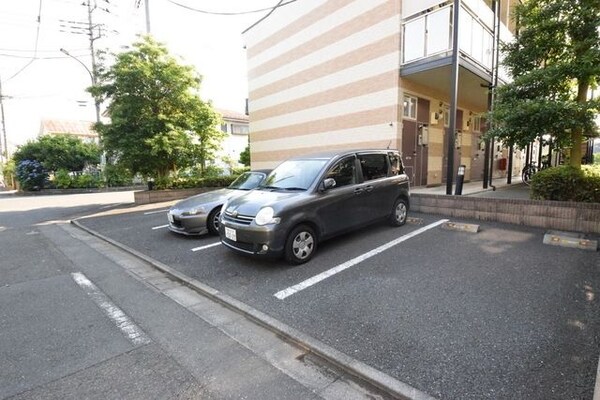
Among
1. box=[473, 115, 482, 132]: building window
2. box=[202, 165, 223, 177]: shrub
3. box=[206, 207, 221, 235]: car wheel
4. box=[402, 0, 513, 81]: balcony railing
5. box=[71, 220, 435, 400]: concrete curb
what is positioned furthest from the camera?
box=[473, 115, 482, 132]: building window

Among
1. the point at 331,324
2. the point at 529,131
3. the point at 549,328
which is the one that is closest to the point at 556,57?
the point at 529,131

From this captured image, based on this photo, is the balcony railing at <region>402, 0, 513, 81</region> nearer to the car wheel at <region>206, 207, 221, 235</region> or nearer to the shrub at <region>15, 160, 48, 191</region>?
the car wheel at <region>206, 207, 221, 235</region>

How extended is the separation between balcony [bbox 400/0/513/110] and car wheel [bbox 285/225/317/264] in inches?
260

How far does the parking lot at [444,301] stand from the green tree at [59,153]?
71.2ft

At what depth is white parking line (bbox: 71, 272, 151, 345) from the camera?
2.78 meters

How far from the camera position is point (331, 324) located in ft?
9.33

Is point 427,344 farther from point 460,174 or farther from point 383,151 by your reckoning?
point 460,174

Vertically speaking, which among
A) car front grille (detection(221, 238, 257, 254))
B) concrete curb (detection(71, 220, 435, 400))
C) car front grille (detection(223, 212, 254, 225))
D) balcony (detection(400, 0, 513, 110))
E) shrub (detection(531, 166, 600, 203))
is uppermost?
balcony (detection(400, 0, 513, 110))

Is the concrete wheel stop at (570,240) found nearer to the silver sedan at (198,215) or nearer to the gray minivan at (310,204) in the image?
the gray minivan at (310,204)

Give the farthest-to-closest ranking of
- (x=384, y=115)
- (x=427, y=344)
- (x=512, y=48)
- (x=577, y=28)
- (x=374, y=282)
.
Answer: (x=384, y=115) < (x=512, y=48) < (x=577, y=28) < (x=374, y=282) < (x=427, y=344)

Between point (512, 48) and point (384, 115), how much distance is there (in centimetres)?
348

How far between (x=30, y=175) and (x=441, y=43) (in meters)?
24.0

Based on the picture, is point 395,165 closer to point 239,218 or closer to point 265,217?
point 265,217

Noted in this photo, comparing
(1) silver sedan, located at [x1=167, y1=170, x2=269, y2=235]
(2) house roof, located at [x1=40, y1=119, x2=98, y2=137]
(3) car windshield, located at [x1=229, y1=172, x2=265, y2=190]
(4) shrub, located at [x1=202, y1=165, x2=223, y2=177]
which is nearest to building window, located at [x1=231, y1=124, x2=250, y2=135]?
(4) shrub, located at [x1=202, y1=165, x2=223, y2=177]
